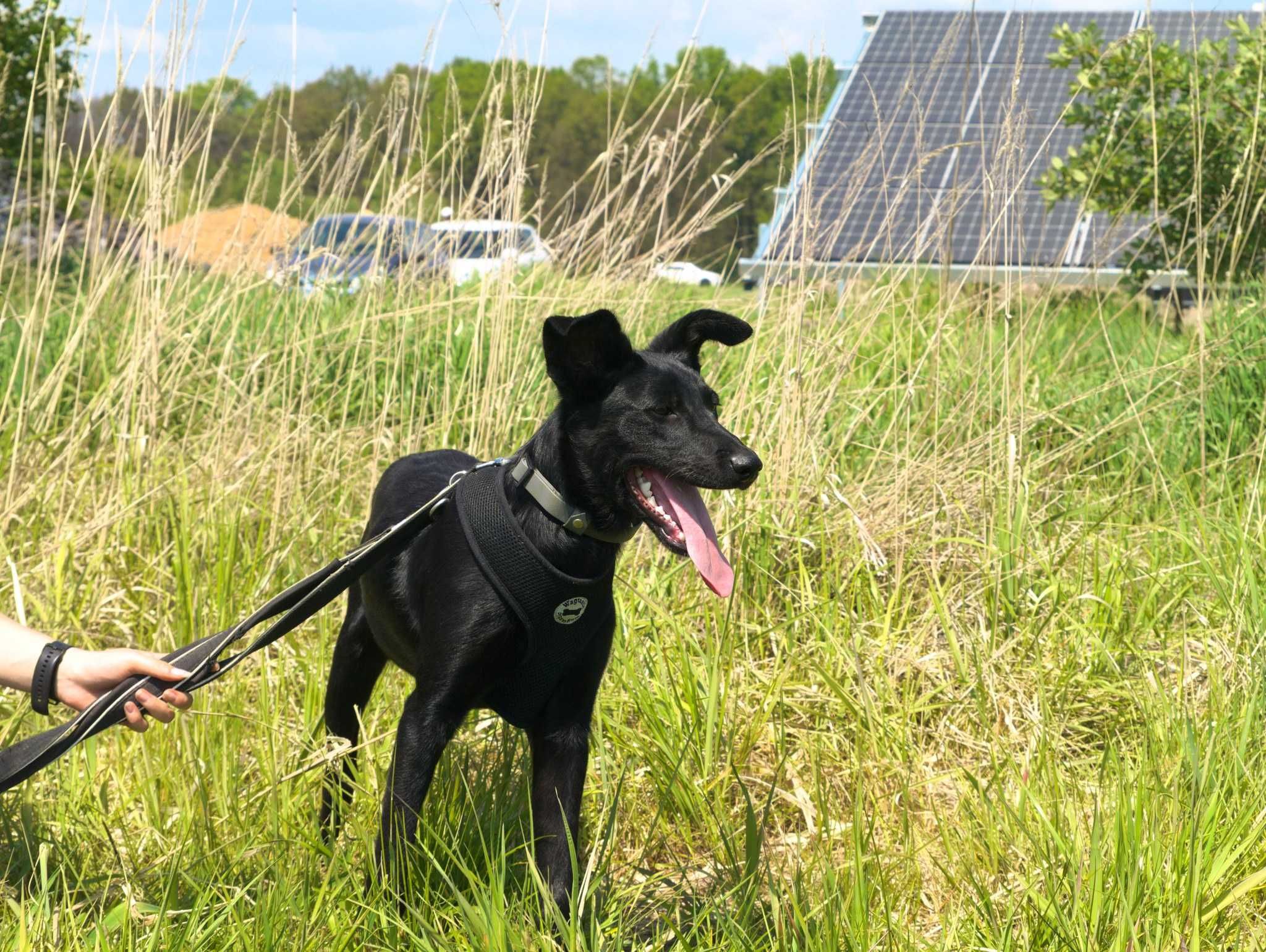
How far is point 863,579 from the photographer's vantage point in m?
3.43

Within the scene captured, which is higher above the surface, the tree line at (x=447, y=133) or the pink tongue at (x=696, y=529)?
the tree line at (x=447, y=133)

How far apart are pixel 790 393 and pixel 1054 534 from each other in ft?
2.89

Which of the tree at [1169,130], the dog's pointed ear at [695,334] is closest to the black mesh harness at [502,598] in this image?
the dog's pointed ear at [695,334]

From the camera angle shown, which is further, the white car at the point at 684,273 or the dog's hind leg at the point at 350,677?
the white car at the point at 684,273

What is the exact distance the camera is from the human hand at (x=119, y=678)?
73.3 inches

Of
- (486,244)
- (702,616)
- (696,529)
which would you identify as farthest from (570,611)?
(486,244)

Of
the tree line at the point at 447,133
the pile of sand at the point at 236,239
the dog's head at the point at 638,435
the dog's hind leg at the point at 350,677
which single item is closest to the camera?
the dog's head at the point at 638,435

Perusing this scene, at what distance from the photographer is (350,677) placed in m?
2.71

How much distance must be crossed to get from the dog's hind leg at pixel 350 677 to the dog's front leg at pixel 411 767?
1.64 ft

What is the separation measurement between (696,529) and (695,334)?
18.9 inches

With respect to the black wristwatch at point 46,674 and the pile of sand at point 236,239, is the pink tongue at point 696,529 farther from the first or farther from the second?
the pile of sand at point 236,239

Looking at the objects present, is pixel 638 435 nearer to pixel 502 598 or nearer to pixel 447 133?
pixel 502 598

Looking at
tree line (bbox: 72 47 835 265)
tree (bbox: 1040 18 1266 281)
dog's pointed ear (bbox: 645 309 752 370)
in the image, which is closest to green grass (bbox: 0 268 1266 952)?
tree line (bbox: 72 47 835 265)

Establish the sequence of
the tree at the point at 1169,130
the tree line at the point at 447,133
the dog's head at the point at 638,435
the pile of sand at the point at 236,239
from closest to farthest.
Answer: the dog's head at the point at 638,435 → the tree line at the point at 447,133 → the pile of sand at the point at 236,239 → the tree at the point at 1169,130
